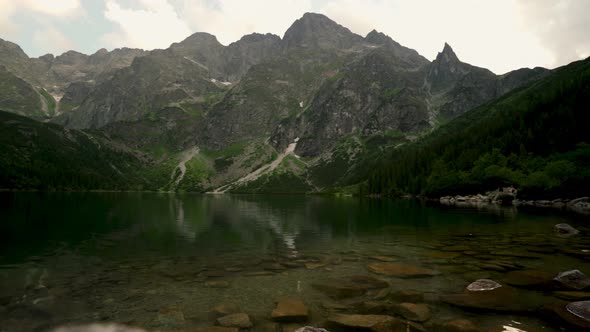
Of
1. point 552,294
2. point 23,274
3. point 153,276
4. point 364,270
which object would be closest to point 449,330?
point 552,294

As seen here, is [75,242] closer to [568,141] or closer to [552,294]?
[552,294]

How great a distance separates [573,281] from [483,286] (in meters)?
4.61

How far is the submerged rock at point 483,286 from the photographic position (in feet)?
59.3

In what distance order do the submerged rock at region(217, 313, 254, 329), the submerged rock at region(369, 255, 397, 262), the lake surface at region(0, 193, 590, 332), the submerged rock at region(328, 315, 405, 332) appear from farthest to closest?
the submerged rock at region(369, 255, 397, 262) < the lake surface at region(0, 193, 590, 332) < the submerged rock at region(217, 313, 254, 329) < the submerged rock at region(328, 315, 405, 332)

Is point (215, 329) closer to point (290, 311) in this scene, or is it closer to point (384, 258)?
point (290, 311)

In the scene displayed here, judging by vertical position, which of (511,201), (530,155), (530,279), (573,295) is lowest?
(530,279)

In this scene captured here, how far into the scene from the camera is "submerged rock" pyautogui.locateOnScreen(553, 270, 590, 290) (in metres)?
17.6

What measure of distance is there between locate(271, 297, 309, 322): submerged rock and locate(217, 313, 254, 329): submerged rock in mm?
1196

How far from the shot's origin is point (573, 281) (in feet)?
58.8

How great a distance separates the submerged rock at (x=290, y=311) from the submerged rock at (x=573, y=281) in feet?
46.3

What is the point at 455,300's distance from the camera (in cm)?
1644

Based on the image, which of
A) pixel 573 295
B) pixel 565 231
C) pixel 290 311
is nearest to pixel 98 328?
pixel 290 311

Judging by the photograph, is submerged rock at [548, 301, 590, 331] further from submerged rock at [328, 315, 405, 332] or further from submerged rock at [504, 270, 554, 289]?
submerged rock at [328, 315, 405, 332]

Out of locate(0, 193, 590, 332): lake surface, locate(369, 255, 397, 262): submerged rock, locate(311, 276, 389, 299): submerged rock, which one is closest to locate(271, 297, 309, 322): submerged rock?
locate(0, 193, 590, 332): lake surface
